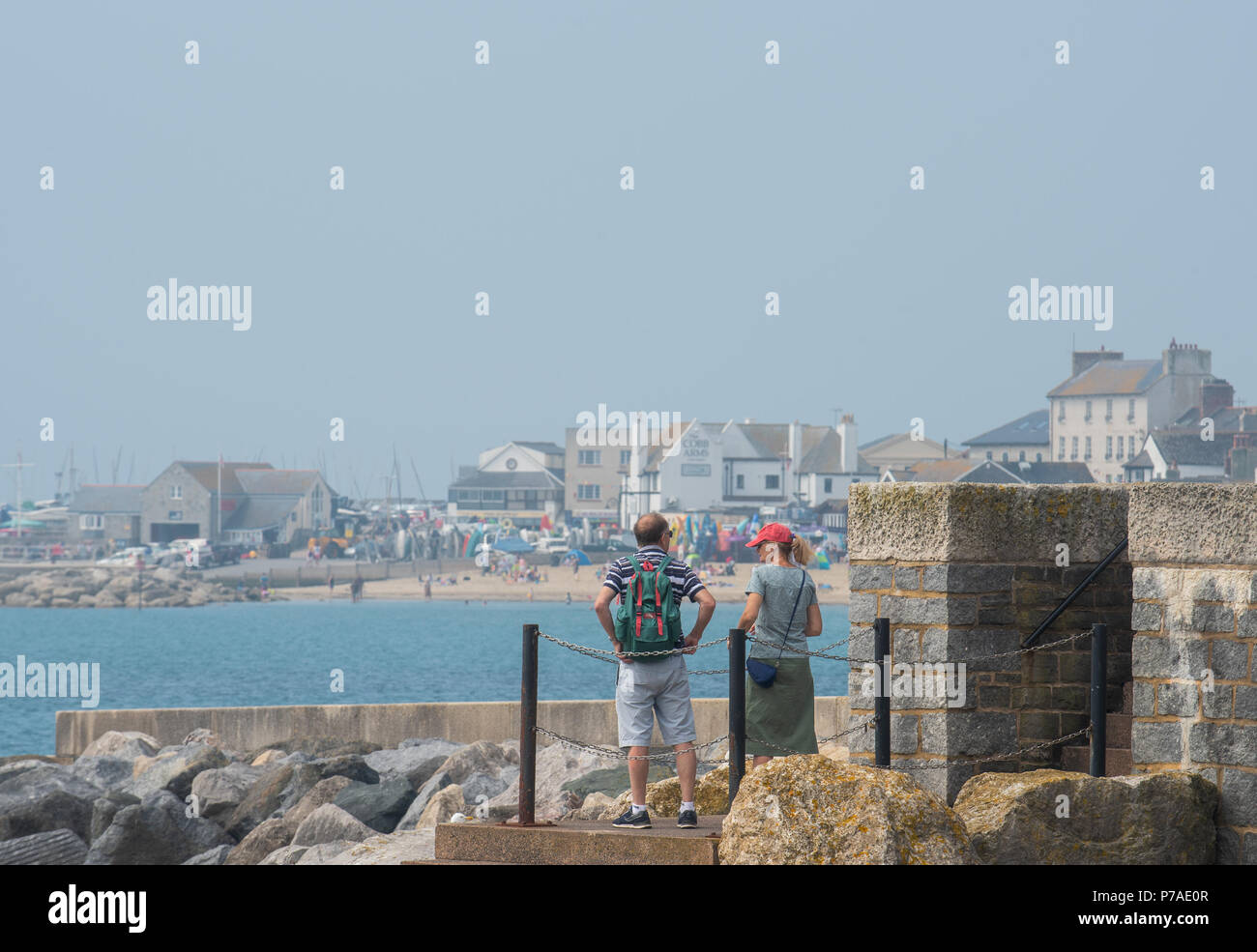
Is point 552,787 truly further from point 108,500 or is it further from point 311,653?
point 108,500

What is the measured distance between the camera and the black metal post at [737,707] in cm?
749

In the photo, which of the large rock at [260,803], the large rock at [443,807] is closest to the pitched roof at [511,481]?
the large rock at [260,803]

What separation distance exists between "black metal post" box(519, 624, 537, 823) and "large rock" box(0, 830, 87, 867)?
7679 millimetres

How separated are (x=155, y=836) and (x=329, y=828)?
2063 millimetres

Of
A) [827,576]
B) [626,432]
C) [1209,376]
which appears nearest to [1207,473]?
[1209,376]

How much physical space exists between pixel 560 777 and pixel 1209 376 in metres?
90.6

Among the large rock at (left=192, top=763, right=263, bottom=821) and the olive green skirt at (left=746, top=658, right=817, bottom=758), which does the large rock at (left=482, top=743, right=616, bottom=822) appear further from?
the olive green skirt at (left=746, top=658, right=817, bottom=758)

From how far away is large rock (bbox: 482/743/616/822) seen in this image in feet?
40.8

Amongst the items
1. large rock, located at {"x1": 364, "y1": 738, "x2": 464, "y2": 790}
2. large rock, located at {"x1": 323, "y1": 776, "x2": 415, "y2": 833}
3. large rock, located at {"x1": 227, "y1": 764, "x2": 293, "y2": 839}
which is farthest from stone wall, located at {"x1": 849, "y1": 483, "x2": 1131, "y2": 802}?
large rock, located at {"x1": 364, "y1": 738, "x2": 464, "y2": 790}

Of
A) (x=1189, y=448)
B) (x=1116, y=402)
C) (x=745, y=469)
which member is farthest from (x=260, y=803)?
(x=745, y=469)

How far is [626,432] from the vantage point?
125 metres
